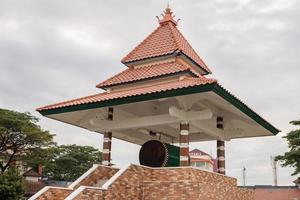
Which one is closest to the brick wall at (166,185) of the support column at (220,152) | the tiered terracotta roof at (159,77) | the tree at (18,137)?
the support column at (220,152)

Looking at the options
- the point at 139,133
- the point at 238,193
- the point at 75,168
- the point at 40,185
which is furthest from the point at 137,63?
the point at 75,168

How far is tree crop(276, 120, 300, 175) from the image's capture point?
32.9 metres

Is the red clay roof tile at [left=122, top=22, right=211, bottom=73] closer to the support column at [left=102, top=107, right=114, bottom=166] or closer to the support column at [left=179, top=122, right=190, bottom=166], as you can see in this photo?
the support column at [left=102, top=107, right=114, bottom=166]

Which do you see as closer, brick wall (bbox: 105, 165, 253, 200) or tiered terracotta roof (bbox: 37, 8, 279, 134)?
brick wall (bbox: 105, 165, 253, 200)

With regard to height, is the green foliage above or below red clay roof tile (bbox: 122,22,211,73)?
below

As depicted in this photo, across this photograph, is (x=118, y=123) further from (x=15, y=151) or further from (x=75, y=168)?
(x=75, y=168)

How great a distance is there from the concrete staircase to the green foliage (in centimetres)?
1242

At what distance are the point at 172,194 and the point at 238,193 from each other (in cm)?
380

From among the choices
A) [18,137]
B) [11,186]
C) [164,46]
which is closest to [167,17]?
[164,46]

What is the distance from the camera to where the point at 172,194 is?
12852 mm

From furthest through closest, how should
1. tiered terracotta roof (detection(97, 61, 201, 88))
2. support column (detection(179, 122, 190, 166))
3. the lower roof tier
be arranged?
tiered terracotta roof (detection(97, 61, 201, 88)) < support column (detection(179, 122, 190, 166)) < the lower roof tier

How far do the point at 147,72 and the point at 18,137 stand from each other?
89.1 ft

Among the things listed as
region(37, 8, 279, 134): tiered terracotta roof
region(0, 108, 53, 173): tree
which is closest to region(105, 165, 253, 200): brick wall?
region(37, 8, 279, 134): tiered terracotta roof

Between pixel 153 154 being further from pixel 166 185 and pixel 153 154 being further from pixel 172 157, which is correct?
pixel 166 185
